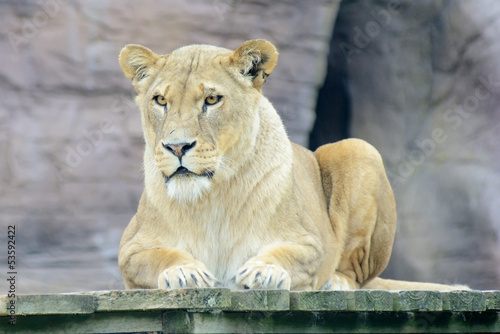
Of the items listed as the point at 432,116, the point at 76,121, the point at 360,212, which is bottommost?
the point at 76,121

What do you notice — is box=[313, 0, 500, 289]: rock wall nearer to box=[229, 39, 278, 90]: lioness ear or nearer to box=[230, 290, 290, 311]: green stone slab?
box=[229, 39, 278, 90]: lioness ear

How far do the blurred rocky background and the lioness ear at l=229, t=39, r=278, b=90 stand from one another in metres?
2.81

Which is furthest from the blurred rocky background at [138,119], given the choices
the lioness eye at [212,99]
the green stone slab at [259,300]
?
the green stone slab at [259,300]

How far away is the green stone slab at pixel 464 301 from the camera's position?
3.20 m

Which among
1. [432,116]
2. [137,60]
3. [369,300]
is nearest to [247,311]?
[369,300]

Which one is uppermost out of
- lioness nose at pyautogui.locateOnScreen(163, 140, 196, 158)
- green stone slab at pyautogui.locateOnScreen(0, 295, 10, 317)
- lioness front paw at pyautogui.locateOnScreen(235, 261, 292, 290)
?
lioness nose at pyautogui.locateOnScreen(163, 140, 196, 158)

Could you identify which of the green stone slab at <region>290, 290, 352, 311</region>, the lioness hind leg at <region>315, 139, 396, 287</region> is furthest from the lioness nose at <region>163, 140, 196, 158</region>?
the lioness hind leg at <region>315, 139, 396, 287</region>

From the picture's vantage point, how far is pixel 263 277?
3350mm

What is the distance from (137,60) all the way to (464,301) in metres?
1.87

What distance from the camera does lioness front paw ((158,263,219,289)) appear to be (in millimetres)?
3291

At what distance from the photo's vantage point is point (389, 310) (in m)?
3.13

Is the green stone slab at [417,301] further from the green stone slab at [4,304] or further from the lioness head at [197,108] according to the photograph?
the green stone slab at [4,304]

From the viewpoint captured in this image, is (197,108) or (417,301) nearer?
(417,301)

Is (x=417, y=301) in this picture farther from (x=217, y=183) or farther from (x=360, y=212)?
(x=360, y=212)
